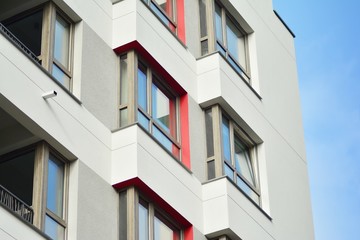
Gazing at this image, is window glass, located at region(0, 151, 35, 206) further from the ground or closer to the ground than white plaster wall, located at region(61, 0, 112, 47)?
closer to the ground

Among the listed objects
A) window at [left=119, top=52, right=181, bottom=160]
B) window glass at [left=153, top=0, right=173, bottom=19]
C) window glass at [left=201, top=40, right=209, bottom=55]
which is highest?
window glass at [left=153, top=0, right=173, bottom=19]

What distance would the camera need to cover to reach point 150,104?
2467cm

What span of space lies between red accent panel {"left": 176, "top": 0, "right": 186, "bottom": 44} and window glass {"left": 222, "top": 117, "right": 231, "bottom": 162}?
7.81 feet

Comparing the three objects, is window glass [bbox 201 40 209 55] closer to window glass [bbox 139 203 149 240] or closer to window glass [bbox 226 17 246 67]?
window glass [bbox 226 17 246 67]

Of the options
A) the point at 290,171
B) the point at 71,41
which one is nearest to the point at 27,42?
the point at 71,41

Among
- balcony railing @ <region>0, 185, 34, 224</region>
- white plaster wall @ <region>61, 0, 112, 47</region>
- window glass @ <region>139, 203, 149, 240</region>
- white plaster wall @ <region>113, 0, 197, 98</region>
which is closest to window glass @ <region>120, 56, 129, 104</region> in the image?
white plaster wall @ <region>113, 0, 197, 98</region>

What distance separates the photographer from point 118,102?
23.6 meters

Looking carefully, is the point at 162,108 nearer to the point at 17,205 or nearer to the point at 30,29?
the point at 30,29

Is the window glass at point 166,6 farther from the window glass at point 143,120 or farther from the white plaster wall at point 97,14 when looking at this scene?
the window glass at point 143,120

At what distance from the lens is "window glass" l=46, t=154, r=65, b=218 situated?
810 inches

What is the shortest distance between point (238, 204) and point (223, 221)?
0.94 meters

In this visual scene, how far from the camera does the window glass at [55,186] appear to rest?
→ 2058cm

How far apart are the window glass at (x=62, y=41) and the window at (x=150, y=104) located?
1.61m

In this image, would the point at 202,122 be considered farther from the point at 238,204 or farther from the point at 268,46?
the point at 268,46
